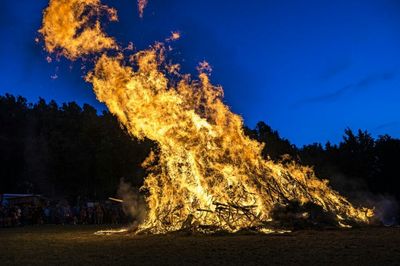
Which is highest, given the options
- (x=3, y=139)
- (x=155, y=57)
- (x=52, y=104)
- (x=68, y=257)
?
(x=52, y=104)

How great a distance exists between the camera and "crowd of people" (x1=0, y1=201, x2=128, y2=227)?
26016mm

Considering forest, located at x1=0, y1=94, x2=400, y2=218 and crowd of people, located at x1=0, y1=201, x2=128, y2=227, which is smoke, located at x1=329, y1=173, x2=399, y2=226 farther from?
crowd of people, located at x1=0, y1=201, x2=128, y2=227

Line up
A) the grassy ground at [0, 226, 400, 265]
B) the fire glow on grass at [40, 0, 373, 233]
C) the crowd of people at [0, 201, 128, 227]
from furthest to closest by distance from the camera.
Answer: the crowd of people at [0, 201, 128, 227], the fire glow on grass at [40, 0, 373, 233], the grassy ground at [0, 226, 400, 265]

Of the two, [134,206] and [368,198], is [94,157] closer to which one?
[134,206]

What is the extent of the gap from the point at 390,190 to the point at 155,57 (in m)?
26.0

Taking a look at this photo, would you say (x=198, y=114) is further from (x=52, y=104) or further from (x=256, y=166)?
(x=52, y=104)

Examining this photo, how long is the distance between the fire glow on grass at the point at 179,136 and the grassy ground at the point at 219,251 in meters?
2.78

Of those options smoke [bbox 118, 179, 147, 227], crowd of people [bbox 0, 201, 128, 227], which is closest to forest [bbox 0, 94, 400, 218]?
smoke [bbox 118, 179, 147, 227]

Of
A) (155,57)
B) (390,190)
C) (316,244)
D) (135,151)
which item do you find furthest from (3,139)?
(316,244)

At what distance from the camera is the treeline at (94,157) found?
4169cm

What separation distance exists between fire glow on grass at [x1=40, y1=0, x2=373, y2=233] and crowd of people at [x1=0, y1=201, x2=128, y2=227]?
429 inches

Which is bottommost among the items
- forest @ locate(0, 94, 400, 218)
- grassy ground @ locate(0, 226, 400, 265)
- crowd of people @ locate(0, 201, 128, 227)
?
grassy ground @ locate(0, 226, 400, 265)

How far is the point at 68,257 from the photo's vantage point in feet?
35.7

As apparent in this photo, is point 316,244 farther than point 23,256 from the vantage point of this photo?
Yes
